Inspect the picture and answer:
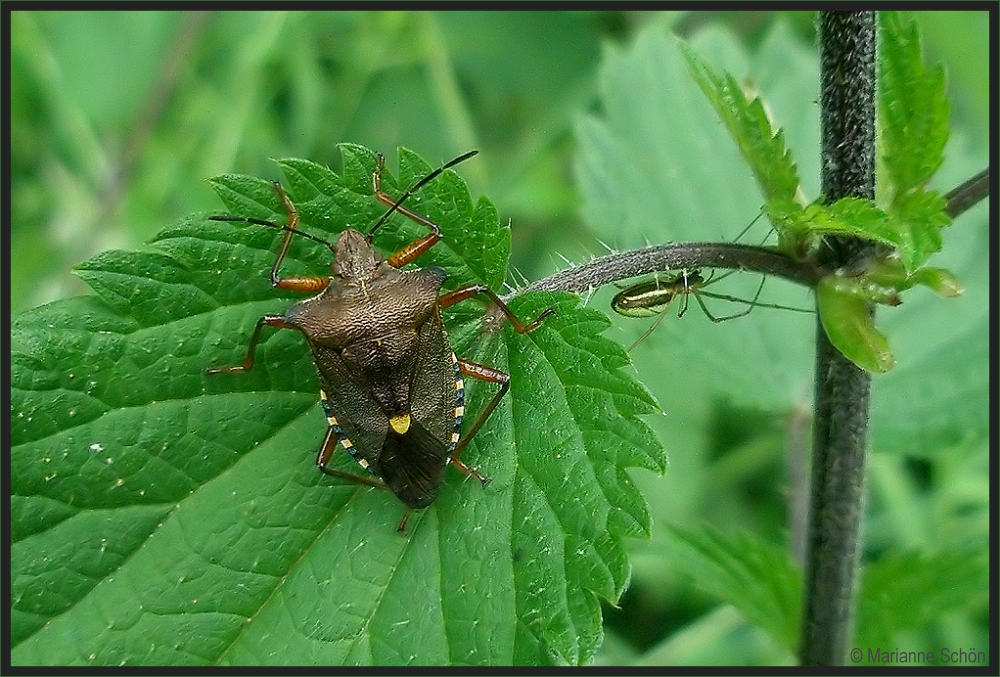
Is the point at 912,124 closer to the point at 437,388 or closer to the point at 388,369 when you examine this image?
the point at 437,388

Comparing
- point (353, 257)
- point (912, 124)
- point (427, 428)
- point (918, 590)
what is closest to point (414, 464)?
point (427, 428)

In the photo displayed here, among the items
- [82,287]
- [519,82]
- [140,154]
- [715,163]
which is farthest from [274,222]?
[519,82]

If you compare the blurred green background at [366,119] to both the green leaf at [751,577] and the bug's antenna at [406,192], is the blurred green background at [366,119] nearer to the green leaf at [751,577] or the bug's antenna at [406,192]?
the green leaf at [751,577]

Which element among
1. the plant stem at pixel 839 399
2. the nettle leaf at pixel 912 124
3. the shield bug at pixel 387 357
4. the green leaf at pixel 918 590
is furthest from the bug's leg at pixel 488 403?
the green leaf at pixel 918 590

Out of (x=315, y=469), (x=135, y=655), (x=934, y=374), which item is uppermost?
(x=934, y=374)

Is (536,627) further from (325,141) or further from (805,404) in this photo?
(325,141)

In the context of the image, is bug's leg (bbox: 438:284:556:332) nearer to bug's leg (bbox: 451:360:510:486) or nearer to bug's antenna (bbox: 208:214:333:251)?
bug's leg (bbox: 451:360:510:486)

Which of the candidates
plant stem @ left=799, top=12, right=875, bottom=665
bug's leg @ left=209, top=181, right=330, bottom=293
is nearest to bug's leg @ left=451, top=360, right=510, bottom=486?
bug's leg @ left=209, top=181, right=330, bottom=293
